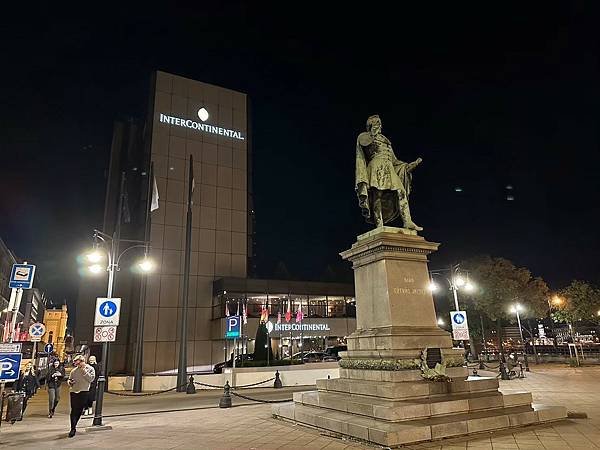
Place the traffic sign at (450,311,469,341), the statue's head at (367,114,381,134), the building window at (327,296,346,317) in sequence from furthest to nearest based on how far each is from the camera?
1. the building window at (327,296,346,317)
2. the traffic sign at (450,311,469,341)
3. the statue's head at (367,114,381,134)

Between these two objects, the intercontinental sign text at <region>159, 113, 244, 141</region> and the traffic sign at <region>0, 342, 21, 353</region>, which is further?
the intercontinental sign text at <region>159, 113, 244, 141</region>

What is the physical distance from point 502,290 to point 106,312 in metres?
41.2

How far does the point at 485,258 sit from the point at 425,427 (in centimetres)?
4199

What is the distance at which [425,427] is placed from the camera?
7621mm

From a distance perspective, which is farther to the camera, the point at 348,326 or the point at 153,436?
the point at 348,326

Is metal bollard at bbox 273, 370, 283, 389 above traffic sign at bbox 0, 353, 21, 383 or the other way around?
the other way around

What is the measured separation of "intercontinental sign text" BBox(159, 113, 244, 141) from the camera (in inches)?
1751

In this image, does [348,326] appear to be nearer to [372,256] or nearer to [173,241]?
[173,241]

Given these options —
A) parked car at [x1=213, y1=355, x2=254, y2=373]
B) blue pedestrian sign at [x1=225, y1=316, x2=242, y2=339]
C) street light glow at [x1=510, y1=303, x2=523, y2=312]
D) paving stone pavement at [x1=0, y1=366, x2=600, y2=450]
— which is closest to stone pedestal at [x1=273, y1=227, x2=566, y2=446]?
paving stone pavement at [x1=0, y1=366, x2=600, y2=450]

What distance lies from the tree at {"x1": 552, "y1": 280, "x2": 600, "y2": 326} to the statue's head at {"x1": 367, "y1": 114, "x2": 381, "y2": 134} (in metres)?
43.3

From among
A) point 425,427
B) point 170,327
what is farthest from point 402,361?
point 170,327

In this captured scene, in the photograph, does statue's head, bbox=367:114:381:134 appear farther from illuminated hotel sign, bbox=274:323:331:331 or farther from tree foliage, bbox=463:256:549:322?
tree foliage, bbox=463:256:549:322

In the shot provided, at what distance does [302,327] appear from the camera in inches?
1719

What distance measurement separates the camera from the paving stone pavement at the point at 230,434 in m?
7.66
